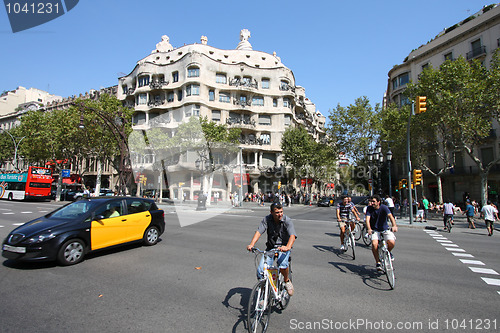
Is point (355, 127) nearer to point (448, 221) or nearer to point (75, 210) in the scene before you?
point (448, 221)

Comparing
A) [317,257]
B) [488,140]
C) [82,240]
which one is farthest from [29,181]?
[488,140]

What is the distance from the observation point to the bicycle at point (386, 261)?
16.3 ft

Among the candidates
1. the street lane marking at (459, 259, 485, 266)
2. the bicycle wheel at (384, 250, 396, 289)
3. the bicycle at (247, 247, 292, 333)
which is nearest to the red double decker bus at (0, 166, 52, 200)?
the bicycle at (247, 247, 292, 333)

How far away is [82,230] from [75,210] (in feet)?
2.49

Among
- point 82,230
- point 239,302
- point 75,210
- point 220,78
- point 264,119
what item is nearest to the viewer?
point 239,302

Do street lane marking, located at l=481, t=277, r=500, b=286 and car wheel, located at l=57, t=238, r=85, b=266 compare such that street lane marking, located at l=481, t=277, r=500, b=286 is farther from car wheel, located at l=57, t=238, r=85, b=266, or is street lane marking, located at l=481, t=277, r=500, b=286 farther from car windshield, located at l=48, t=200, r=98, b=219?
car windshield, located at l=48, t=200, r=98, b=219

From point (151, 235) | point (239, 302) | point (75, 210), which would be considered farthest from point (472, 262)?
point (75, 210)

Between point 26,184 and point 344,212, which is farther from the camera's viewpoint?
point 26,184

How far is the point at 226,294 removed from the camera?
451 centimetres

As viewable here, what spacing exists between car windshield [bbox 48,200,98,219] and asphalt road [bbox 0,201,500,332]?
1.13 m

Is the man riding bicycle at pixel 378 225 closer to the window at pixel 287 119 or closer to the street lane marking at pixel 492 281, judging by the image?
the street lane marking at pixel 492 281

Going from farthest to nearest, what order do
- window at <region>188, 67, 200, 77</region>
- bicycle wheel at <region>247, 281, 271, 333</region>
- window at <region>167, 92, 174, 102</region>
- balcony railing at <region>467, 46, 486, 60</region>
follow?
window at <region>167, 92, 174, 102</region> → window at <region>188, 67, 200, 77</region> → balcony railing at <region>467, 46, 486, 60</region> → bicycle wheel at <region>247, 281, 271, 333</region>

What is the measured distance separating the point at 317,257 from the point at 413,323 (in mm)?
3583

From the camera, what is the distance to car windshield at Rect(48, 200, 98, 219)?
6.50 meters
